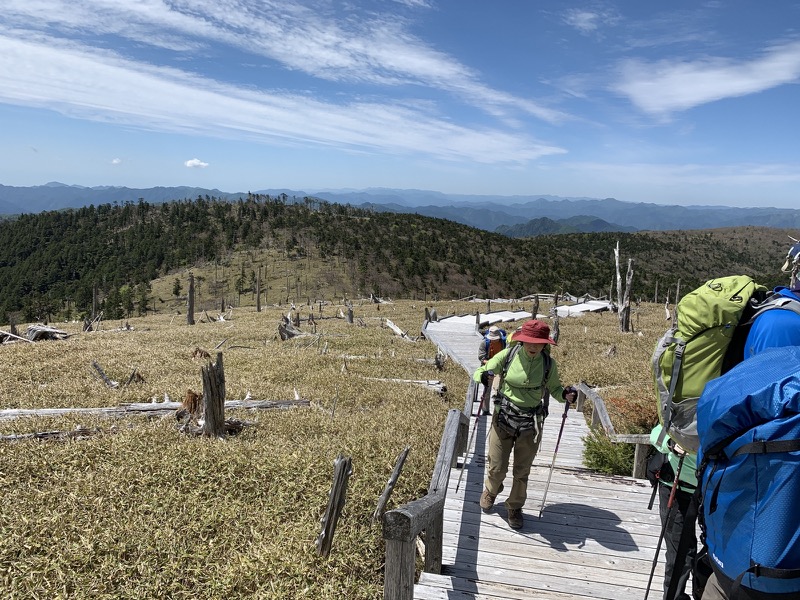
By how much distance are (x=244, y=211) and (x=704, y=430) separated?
478 feet

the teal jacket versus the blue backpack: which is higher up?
the blue backpack

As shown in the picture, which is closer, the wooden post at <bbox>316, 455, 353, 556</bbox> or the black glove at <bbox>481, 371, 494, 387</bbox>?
the wooden post at <bbox>316, 455, 353, 556</bbox>

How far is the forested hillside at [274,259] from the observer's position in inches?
4013

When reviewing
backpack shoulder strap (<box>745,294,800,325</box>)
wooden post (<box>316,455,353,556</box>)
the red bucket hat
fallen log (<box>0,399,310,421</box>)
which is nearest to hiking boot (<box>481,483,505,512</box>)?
wooden post (<box>316,455,353,556</box>)

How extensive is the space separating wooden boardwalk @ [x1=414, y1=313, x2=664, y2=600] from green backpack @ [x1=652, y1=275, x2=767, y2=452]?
2508 mm

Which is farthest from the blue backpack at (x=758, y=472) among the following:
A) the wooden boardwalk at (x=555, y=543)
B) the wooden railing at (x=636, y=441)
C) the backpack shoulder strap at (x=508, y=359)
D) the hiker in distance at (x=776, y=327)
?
the wooden railing at (x=636, y=441)

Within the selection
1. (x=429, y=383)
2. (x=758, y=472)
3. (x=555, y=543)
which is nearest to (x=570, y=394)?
(x=555, y=543)

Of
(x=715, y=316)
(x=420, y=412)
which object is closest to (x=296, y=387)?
(x=420, y=412)

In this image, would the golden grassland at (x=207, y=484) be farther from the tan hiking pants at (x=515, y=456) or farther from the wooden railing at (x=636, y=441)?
the tan hiking pants at (x=515, y=456)

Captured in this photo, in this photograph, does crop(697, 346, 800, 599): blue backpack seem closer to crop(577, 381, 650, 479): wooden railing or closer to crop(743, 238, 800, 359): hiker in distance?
crop(743, 238, 800, 359): hiker in distance

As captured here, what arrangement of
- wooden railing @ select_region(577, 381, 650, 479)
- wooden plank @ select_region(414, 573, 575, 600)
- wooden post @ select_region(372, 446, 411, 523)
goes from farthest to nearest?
1. wooden railing @ select_region(577, 381, 650, 479)
2. wooden post @ select_region(372, 446, 411, 523)
3. wooden plank @ select_region(414, 573, 575, 600)

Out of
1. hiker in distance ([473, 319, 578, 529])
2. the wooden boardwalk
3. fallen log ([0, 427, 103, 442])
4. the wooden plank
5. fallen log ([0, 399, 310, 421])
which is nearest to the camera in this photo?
the wooden plank

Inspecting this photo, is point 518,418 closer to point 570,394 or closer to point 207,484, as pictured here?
point 570,394

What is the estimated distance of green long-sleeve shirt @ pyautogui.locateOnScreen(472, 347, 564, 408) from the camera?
548 centimetres
